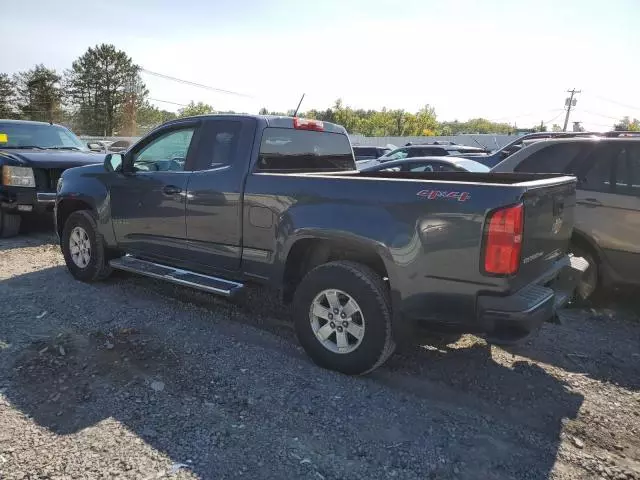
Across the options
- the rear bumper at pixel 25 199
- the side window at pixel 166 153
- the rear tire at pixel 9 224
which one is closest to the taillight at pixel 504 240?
the side window at pixel 166 153

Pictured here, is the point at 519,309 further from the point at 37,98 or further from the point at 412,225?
the point at 37,98

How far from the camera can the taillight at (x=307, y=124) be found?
15.3 ft

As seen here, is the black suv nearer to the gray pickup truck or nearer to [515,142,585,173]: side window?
the gray pickup truck

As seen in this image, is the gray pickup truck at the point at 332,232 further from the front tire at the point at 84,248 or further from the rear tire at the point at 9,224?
the rear tire at the point at 9,224

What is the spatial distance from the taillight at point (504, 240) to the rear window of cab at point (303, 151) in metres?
2.07

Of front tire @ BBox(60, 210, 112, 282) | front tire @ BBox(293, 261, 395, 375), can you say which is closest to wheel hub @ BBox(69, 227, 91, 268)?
front tire @ BBox(60, 210, 112, 282)

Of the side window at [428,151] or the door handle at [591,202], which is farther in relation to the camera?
the side window at [428,151]

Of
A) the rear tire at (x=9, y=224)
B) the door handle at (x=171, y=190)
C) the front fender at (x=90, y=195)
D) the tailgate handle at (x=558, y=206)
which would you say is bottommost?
the rear tire at (x=9, y=224)

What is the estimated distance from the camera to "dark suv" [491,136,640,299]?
489 centimetres

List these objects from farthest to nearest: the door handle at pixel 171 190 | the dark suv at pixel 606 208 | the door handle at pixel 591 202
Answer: the door handle at pixel 591 202 → the dark suv at pixel 606 208 → the door handle at pixel 171 190

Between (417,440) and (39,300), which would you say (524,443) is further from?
(39,300)

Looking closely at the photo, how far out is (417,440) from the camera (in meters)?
2.93

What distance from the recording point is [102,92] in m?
69.8

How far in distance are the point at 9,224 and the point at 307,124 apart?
6131 millimetres
